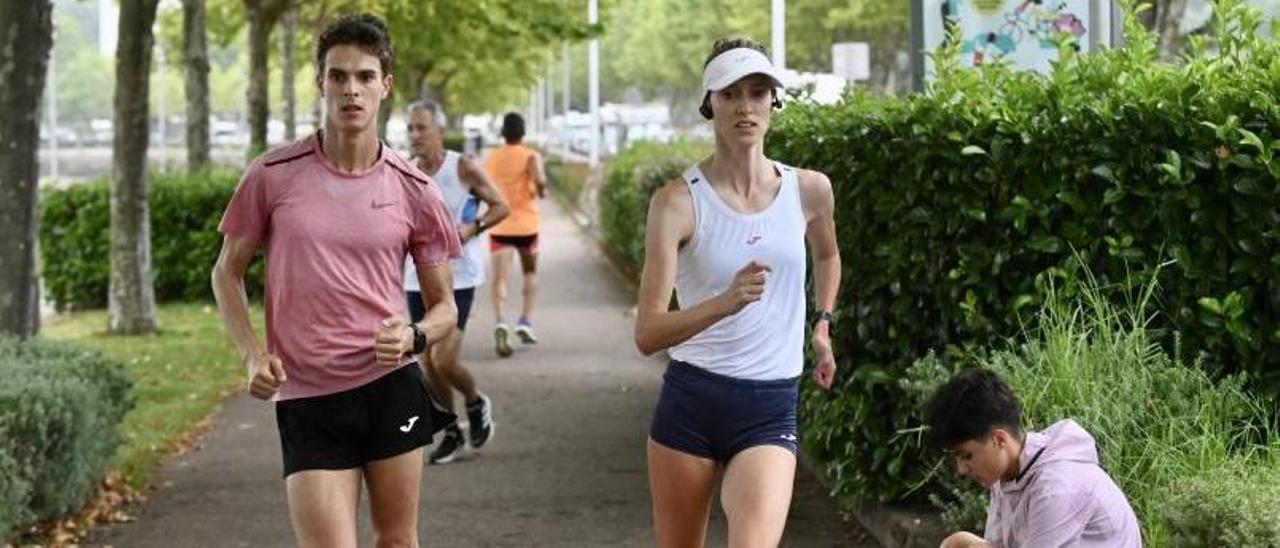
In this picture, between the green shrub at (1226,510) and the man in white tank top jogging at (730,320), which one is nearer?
the green shrub at (1226,510)

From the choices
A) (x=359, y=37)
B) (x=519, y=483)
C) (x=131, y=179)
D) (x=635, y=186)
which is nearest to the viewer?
(x=359, y=37)

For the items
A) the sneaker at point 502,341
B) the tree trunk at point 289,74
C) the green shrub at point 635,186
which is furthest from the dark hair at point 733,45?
the tree trunk at point 289,74

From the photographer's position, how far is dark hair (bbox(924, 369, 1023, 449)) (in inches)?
198

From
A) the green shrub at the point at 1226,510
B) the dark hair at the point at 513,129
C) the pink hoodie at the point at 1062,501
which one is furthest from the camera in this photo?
the dark hair at the point at 513,129

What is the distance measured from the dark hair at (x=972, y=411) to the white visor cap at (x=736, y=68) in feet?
3.51

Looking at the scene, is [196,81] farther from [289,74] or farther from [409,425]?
[409,425]

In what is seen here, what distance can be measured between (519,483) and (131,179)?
9.64 meters

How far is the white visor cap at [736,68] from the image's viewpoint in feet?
18.9

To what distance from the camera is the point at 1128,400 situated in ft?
23.4

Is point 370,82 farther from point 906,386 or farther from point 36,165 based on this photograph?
point 36,165

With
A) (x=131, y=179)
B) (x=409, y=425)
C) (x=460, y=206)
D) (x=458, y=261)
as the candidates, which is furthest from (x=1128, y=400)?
(x=131, y=179)

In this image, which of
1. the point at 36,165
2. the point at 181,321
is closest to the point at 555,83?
the point at 181,321

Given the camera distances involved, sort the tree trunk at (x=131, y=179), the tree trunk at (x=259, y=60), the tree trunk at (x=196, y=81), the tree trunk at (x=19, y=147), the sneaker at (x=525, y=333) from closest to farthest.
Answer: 1. the tree trunk at (x=19, y=147)
2. the sneaker at (x=525, y=333)
3. the tree trunk at (x=131, y=179)
4. the tree trunk at (x=196, y=81)
5. the tree trunk at (x=259, y=60)

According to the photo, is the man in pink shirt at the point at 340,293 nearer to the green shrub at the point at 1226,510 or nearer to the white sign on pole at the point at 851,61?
the green shrub at the point at 1226,510
